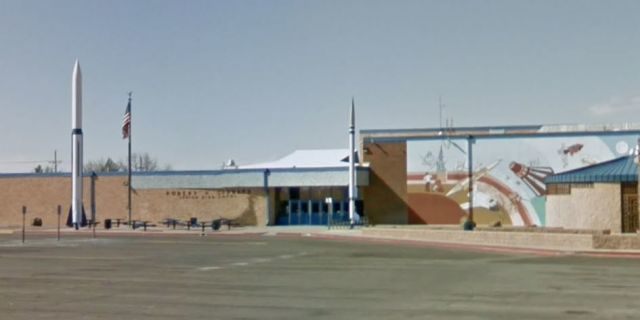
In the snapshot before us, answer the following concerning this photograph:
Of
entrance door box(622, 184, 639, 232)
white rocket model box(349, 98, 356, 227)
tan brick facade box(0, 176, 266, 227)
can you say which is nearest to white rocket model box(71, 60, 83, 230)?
tan brick facade box(0, 176, 266, 227)

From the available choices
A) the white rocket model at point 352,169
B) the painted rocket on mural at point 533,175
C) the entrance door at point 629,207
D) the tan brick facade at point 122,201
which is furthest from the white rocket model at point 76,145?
the entrance door at point 629,207

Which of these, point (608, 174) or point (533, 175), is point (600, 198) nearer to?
point (608, 174)

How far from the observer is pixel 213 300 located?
16.4m

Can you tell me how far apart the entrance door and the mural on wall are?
18431 mm

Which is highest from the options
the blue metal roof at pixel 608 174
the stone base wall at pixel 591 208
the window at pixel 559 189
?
the blue metal roof at pixel 608 174

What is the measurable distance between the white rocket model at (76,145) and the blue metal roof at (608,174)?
3769cm

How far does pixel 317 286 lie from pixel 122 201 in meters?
53.8

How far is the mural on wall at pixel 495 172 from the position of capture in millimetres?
61219

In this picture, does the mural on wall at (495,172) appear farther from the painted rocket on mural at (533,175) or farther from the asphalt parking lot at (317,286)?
the asphalt parking lot at (317,286)

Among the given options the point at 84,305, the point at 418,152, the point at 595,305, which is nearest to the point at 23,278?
the point at 84,305

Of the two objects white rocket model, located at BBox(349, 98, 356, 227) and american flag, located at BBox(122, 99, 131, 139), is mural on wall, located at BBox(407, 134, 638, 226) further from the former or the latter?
american flag, located at BBox(122, 99, 131, 139)

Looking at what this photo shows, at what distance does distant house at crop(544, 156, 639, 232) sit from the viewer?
4209 centimetres

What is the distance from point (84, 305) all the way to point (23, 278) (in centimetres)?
695

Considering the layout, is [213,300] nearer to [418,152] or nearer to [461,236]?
[461,236]
